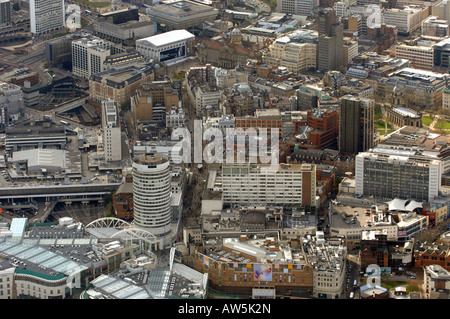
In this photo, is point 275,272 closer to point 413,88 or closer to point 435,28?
point 413,88

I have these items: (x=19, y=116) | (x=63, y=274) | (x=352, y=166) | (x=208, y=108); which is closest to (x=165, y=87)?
(x=208, y=108)

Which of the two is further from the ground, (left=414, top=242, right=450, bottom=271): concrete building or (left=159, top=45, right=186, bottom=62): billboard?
(left=159, top=45, right=186, bottom=62): billboard

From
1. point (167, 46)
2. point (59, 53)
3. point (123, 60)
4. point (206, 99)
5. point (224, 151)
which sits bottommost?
point (224, 151)

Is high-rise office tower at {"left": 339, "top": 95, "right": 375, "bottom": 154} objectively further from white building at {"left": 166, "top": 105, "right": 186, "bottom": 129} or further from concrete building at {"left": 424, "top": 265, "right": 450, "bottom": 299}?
concrete building at {"left": 424, "top": 265, "right": 450, "bottom": 299}

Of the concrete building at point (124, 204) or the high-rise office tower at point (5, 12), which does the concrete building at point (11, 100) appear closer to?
the concrete building at point (124, 204)

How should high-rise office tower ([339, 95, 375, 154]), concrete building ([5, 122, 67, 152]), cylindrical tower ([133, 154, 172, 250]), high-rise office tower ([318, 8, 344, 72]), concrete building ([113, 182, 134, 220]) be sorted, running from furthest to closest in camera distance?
high-rise office tower ([318, 8, 344, 72]) → concrete building ([5, 122, 67, 152]) → high-rise office tower ([339, 95, 375, 154]) → concrete building ([113, 182, 134, 220]) → cylindrical tower ([133, 154, 172, 250])

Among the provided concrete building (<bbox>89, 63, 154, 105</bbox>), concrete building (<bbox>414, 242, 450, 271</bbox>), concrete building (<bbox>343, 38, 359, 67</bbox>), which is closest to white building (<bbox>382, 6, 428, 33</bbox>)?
concrete building (<bbox>343, 38, 359, 67</bbox>)

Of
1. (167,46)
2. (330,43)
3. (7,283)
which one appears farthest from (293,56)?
(7,283)
